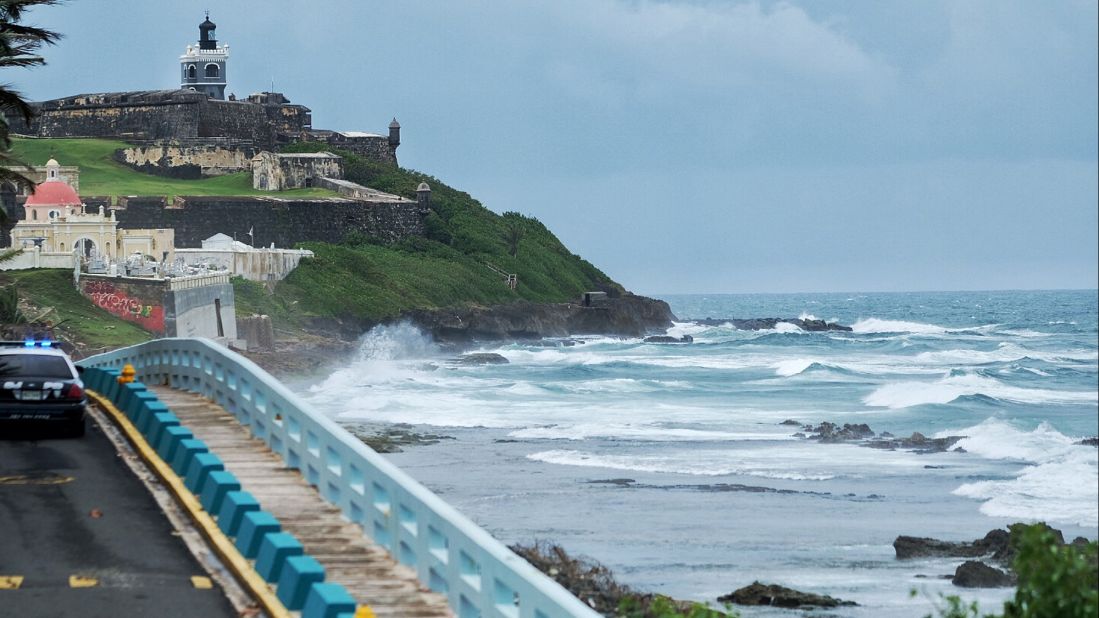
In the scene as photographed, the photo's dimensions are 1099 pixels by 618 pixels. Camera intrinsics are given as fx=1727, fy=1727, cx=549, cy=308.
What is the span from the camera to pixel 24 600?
37.4ft

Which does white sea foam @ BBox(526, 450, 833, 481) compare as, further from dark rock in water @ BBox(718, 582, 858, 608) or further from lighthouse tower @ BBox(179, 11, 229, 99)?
lighthouse tower @ BBox(179, 11, 229, 99)

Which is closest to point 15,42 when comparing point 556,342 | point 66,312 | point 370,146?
point 66,312

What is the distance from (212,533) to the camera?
43.6 feet

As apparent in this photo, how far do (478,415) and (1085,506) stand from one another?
71.1ft

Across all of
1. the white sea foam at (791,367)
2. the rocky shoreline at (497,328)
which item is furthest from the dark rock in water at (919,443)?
the rocky shoreline at (497,328)

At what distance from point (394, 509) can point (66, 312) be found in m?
49.0

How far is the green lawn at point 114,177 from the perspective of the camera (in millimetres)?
86250

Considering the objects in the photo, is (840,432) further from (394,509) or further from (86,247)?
(394,509)

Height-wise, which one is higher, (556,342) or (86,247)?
(86,247)

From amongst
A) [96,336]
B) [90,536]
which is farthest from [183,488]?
[96,336]

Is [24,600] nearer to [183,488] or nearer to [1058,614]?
[183,488]

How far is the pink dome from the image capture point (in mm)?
67438

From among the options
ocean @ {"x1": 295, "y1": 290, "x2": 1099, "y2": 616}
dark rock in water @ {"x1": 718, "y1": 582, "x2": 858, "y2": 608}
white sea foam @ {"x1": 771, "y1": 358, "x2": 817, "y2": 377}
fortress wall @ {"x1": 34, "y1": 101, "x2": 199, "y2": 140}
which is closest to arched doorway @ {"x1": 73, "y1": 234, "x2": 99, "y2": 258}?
ocean @ {"x1": 295, "y1": 290, "x2": 1099, "y2": 616}

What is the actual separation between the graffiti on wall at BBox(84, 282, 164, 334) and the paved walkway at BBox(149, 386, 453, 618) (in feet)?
132
